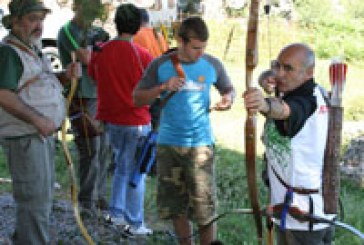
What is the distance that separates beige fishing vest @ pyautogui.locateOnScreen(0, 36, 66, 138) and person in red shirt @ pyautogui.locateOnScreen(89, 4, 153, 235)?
1147 mm

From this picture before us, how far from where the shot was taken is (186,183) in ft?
14.0

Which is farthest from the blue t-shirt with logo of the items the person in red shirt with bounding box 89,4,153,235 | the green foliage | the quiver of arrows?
the green foliage

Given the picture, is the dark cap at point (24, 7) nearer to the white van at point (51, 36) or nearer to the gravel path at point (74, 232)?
the gravel path at point (74, 232)

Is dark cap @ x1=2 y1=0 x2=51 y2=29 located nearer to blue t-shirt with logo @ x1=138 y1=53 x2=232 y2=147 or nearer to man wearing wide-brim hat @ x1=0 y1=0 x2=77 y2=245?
man wearing wide-brim hat @ x1=0 y1=0 x2=77 y2=245

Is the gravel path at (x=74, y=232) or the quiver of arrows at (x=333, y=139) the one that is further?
the gravel path at (x=74, y=232)

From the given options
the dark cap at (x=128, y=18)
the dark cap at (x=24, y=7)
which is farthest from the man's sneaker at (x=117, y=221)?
the dark cap at (x=24, y=7)

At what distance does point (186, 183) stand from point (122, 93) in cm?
111

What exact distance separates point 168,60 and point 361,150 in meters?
4.16

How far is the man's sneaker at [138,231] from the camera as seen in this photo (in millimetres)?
5148

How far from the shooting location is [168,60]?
4.18m

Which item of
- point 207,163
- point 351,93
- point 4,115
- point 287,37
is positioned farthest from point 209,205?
point 351,93

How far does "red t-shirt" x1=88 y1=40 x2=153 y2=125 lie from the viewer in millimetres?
5004

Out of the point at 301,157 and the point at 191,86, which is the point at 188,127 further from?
the point at 301,157

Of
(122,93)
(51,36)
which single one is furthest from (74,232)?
(51,36)
